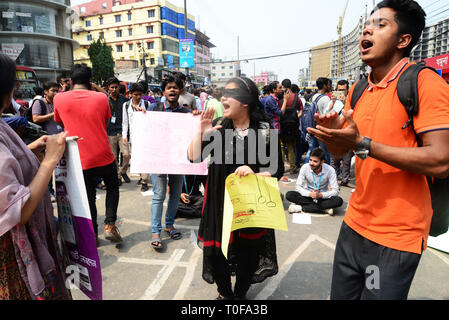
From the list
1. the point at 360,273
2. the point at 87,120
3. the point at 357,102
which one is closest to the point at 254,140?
the point at 357,102

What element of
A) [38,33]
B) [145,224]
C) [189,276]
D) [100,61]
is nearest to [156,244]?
[189,276]

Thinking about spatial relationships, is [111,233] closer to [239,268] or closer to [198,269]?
[198,269]

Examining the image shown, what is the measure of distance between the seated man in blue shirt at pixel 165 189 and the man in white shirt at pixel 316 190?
2065mm

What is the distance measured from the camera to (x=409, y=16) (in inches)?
52.5

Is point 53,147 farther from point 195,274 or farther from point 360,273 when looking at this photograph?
point 195,274

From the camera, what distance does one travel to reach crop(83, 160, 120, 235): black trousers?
3.27m

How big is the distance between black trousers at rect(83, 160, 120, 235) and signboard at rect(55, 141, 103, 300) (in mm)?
1822

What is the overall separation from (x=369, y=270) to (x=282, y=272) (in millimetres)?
1686

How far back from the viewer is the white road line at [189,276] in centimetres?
261

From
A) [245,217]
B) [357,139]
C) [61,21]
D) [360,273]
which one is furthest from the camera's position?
[61,21]

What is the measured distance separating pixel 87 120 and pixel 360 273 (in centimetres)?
306

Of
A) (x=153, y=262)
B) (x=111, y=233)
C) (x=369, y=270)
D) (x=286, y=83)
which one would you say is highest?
(x=286, y=83)

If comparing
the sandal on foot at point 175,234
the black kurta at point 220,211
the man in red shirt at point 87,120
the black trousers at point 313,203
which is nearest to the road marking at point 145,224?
the sandal on foot at point 175,234

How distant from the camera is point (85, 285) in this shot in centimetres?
156
